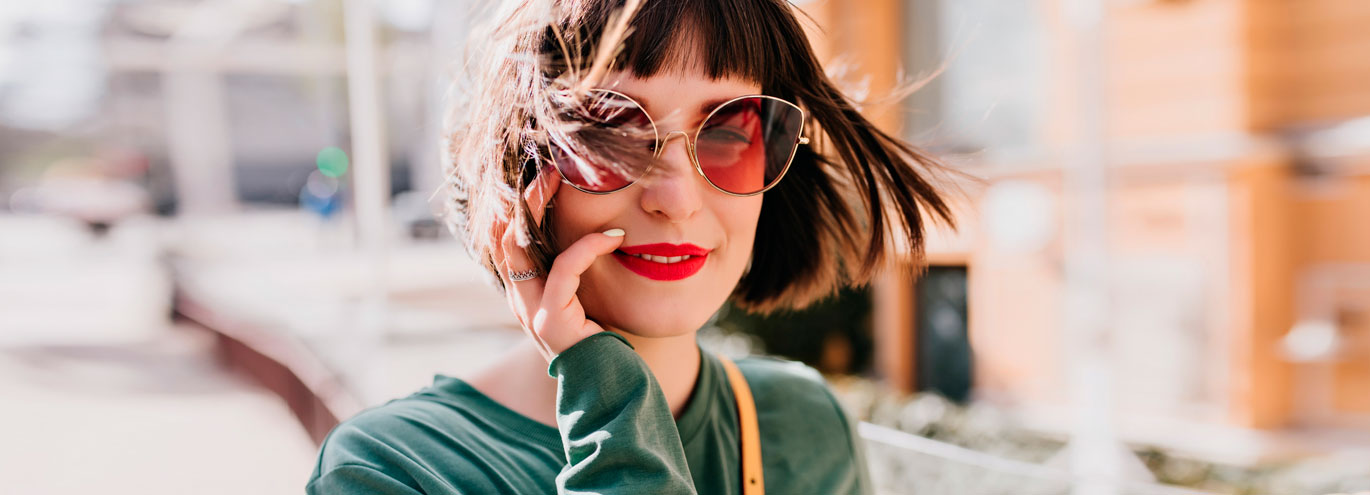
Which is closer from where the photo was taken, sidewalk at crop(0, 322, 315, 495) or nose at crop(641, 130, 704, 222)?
nose at crop(641, 130, 704, 222)

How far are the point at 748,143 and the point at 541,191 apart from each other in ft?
0.86

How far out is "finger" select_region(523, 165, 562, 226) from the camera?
1086 millimetres

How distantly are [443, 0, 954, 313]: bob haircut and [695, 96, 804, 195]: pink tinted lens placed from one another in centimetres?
5

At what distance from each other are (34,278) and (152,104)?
67.5 feet

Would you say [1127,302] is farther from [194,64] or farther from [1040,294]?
[194,64]

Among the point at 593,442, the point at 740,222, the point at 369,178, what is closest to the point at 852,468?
the point at 740,222

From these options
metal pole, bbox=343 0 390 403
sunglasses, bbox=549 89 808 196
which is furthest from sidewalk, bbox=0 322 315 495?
sunglasses, bbox=549 89 808 196

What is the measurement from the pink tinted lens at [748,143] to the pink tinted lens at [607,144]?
0.27 ft

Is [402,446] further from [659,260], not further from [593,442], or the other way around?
[659,260]

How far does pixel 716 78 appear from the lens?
44.3 inches

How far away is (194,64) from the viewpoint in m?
17.0

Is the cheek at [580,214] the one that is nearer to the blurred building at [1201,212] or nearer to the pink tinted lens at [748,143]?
the pink tinted lens at [748,143]

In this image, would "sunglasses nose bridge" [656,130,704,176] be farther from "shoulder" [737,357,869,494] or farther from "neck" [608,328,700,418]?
"shoulder" [737,357,869,494]

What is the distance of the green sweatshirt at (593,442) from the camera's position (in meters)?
0.99
